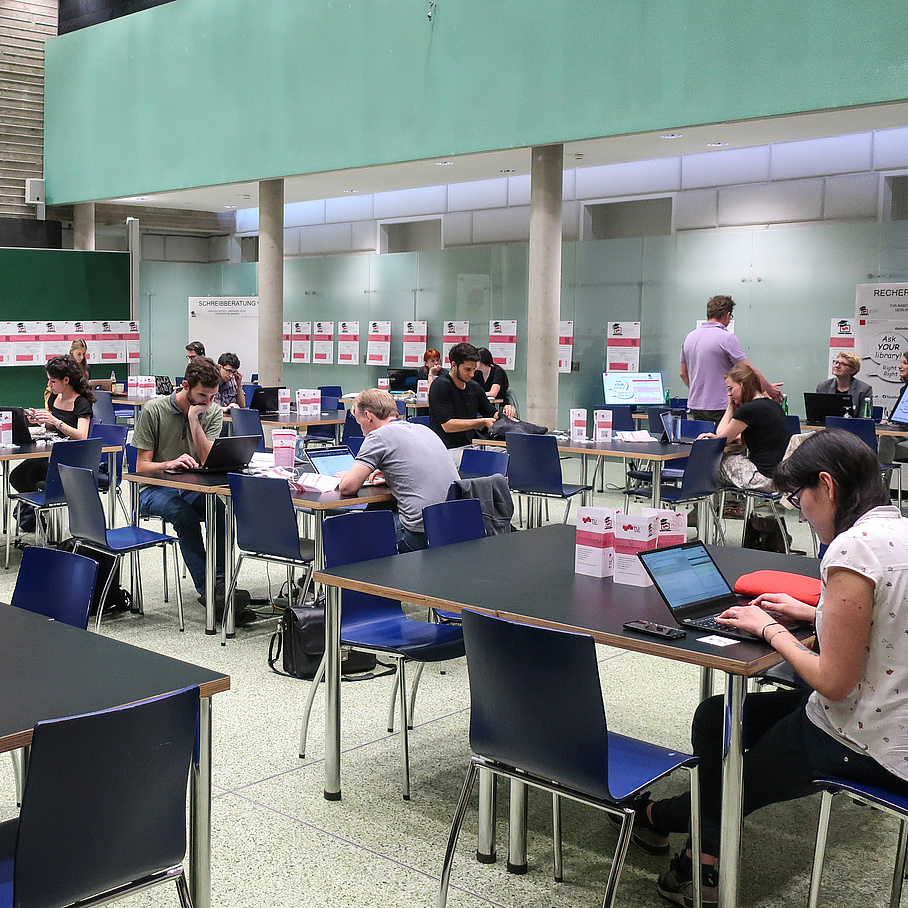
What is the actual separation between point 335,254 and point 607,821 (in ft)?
44.8

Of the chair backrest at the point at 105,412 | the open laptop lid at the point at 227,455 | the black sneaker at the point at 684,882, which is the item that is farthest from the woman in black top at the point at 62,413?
the black sneaker at the point at 684,882

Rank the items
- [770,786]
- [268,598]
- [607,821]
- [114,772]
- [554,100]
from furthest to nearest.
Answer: [554,100]
[268,598]
[607,821]
[770,786]
[114,772]

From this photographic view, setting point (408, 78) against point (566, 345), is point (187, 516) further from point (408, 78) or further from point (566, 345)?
point (566, 345)

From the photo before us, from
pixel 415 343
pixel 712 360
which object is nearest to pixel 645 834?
pixel 712 360

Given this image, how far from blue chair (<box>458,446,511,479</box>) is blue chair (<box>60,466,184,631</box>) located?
167cm

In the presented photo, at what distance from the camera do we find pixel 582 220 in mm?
12914

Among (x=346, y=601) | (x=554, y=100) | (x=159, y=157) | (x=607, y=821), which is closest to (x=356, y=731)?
(x=346, y=601)

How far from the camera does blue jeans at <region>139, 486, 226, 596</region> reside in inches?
226

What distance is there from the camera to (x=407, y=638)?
3.74 meters

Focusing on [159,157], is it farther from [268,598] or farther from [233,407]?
[268,598]

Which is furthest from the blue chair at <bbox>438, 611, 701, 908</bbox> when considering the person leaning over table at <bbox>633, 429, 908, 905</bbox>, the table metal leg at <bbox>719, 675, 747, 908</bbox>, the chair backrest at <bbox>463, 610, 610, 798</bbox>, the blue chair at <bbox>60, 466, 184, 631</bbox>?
the blue chair at <bbox>60, 466, 184, 631</bbox>

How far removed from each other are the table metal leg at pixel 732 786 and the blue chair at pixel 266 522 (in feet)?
8.98

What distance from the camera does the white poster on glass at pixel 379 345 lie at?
1484 cm

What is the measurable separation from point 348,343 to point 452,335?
2.22 metres
